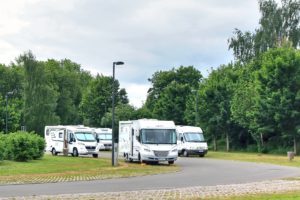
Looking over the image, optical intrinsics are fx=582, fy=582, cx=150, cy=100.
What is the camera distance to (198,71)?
9775 centimetres

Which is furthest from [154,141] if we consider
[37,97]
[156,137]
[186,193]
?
[37,97]

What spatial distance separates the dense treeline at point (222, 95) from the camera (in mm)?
54500

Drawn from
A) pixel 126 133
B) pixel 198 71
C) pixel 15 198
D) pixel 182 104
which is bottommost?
pixel 15 198

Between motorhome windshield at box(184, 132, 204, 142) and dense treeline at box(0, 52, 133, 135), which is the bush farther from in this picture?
dense treeline at box(0, 52, 133, 135)

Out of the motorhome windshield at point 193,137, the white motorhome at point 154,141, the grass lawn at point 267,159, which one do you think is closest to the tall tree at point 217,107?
the grass lawn at point 267,159

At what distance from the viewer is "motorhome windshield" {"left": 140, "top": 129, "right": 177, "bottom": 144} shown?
37312mm

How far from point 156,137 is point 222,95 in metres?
29.2

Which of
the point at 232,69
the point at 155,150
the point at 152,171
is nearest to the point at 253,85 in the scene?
the point at 232,69

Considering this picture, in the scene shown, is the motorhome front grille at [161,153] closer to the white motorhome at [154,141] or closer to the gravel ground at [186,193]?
the white motorhome at [154,141]

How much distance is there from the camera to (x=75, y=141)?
48.2m

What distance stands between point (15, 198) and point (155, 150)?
802 inches

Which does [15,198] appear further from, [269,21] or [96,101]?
[96,101]

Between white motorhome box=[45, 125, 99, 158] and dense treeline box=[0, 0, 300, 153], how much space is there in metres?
16.7

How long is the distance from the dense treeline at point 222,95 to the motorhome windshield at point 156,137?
61.0ft
